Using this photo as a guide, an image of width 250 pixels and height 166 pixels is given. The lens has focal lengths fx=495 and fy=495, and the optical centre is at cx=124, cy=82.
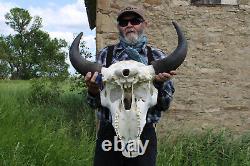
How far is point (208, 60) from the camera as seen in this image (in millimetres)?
7750

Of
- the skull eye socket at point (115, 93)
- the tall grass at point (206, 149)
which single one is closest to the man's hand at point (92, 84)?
the skull eye socket at point (115, 93)

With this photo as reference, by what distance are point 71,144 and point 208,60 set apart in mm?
2683

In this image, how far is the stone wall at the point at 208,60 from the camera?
7.67m

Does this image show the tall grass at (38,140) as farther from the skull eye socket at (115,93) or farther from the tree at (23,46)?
the tree at (23,46)

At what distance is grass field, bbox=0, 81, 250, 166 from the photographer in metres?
5.71

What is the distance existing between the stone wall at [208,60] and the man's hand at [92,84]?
13.0 feet

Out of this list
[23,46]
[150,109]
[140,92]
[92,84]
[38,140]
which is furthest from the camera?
[23,46]

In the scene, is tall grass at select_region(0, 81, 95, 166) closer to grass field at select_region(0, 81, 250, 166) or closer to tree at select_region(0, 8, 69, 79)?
Result: grass field at select_region(0, 81, 250, 166)

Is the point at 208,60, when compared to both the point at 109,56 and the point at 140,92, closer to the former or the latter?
the point at 109,56

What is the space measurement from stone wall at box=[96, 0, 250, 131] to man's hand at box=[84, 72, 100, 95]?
13.0ft

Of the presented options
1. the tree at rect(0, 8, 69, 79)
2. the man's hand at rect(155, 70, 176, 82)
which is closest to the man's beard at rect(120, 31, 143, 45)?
the man's hand at rect(155, 70, 176, 82)

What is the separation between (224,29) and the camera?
7.78m

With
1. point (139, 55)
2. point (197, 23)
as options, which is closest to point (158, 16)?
point (197, 23)

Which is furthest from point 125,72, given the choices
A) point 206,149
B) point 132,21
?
point 206,149
